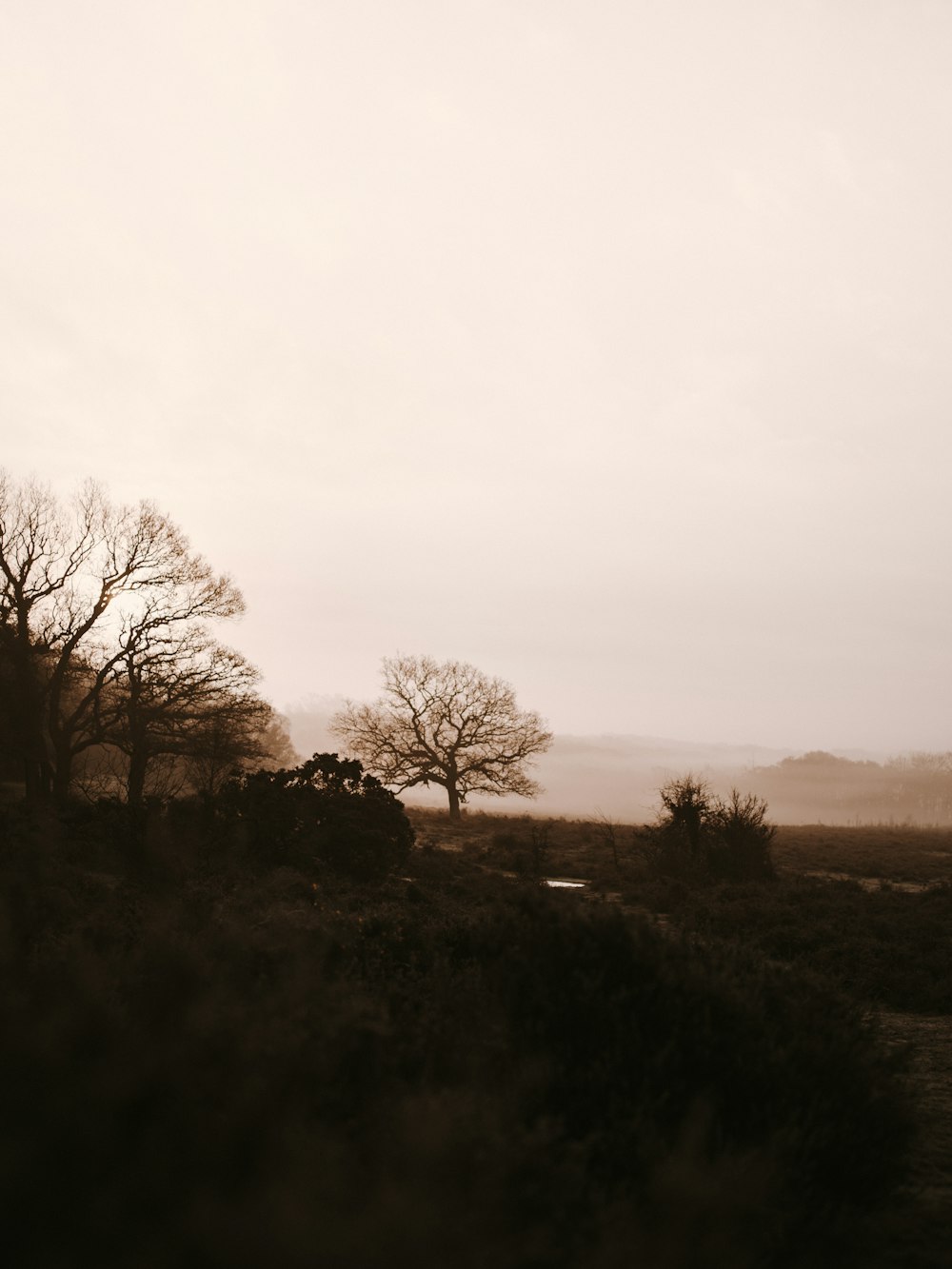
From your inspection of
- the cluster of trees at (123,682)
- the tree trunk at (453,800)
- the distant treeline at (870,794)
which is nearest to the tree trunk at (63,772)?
the cluster of trees at (123,682)

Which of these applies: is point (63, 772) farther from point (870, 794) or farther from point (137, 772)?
point (870, 794)

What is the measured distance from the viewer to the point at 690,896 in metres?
17.0

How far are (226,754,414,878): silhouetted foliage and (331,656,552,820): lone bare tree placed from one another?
18.5 metres

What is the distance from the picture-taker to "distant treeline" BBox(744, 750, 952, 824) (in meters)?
152

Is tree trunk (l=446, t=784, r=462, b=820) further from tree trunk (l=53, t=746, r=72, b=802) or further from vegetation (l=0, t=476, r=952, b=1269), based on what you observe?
vegetation (l=0, t=476, r=952, b=1269)

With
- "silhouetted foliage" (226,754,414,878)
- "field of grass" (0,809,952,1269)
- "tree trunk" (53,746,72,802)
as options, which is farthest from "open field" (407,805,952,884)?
"field of grass" (0,809,952,1269)

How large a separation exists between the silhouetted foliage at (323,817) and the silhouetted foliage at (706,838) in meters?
7.50

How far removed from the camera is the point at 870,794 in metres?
170

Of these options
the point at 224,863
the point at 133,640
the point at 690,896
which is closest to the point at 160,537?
the point at 133,640

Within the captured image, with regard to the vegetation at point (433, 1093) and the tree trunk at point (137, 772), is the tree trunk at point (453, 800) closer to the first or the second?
the tree trunk at point (137, 772)

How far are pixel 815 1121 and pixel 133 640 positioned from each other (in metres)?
26.0

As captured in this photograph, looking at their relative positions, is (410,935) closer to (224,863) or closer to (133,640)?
(224,863)

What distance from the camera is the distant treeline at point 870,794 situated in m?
152

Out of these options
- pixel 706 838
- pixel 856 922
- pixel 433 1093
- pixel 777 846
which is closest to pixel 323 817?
pixel 706 838
